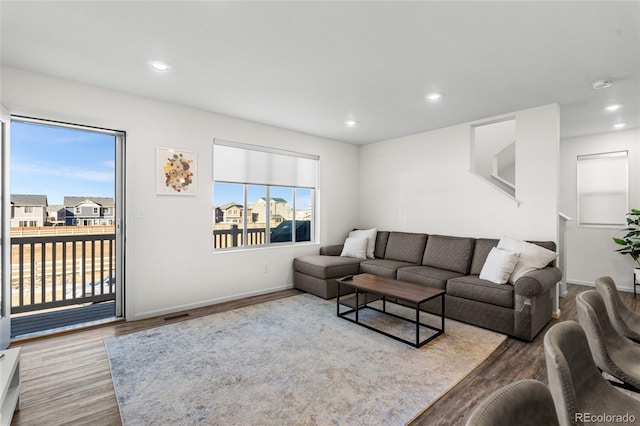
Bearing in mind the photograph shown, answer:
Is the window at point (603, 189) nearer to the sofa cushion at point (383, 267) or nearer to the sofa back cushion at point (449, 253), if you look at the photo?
the sofa back cushion at point (449, 253)

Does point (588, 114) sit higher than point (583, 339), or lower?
higher

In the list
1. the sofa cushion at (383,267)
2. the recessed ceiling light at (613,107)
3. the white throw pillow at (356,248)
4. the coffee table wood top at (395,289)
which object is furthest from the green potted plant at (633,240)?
the white throw pillow at (356,248)

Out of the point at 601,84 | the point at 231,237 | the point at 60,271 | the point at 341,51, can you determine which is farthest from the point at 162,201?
the point at 601,84

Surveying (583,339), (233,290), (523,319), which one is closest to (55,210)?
(233,290)

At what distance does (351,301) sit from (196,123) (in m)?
3.07

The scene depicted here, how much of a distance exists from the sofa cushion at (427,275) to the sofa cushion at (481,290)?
0.40ft

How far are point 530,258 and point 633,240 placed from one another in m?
2.55

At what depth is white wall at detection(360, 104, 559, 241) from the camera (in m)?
3.66

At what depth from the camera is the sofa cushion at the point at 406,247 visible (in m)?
4.64

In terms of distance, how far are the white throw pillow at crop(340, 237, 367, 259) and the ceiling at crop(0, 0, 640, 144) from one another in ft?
7.24

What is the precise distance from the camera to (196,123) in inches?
154

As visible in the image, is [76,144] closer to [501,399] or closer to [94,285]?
[94,285]

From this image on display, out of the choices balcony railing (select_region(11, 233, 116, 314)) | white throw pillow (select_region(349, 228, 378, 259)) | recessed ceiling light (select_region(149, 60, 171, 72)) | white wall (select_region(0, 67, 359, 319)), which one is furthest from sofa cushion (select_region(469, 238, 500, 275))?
balcony railing (select_region(11, 233, 116, 314))

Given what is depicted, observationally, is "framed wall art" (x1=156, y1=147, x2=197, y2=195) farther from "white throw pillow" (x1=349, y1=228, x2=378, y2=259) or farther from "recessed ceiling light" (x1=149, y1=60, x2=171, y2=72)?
"white throw pillow" (x1=349, y1=228, x2=378, y2=259)
